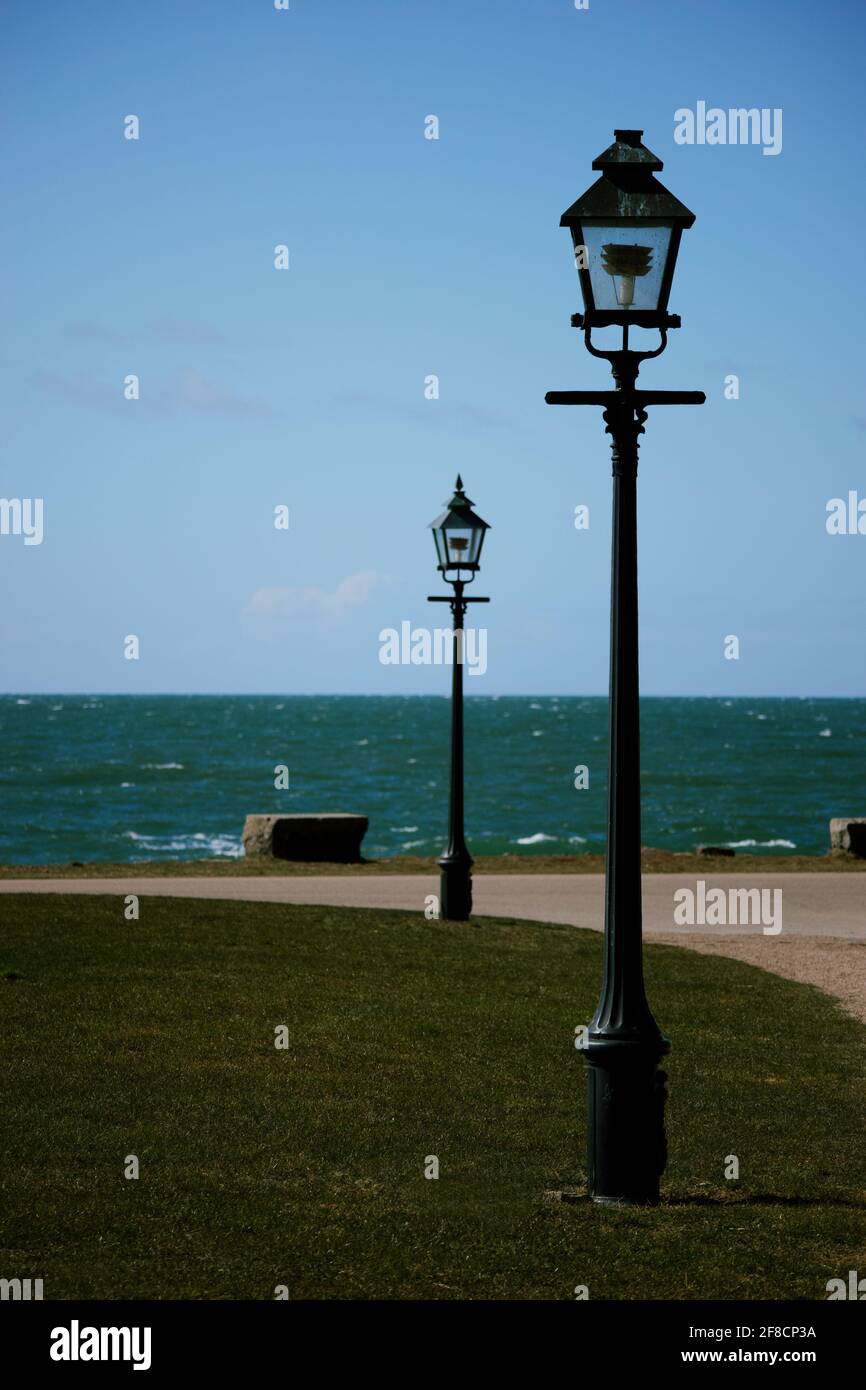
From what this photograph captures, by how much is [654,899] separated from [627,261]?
40.5 feet

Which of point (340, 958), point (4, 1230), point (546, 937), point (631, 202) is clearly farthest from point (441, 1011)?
point (631, 202)

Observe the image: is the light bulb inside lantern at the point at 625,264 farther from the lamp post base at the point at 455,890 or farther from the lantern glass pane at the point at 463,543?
the lamp post base at the point at 455,890

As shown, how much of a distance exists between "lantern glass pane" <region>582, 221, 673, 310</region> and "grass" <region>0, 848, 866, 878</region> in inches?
572

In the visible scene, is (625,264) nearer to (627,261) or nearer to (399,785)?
(627,261)

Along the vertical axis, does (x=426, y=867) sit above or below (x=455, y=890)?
below

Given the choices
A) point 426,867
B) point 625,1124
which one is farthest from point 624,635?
point 426,867

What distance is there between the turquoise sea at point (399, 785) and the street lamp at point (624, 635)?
32.5m

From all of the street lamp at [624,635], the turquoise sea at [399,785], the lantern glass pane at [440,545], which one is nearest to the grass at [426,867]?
the lantern glass pane at [440,545]

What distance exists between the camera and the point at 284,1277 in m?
5.79

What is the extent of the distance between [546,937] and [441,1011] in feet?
12.5

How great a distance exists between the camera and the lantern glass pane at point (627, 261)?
6.89 meters

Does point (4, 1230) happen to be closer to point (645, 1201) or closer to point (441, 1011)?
point (645, 1201)

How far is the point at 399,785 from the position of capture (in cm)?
6700

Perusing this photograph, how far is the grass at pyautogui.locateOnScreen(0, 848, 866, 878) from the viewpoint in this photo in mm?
21047
